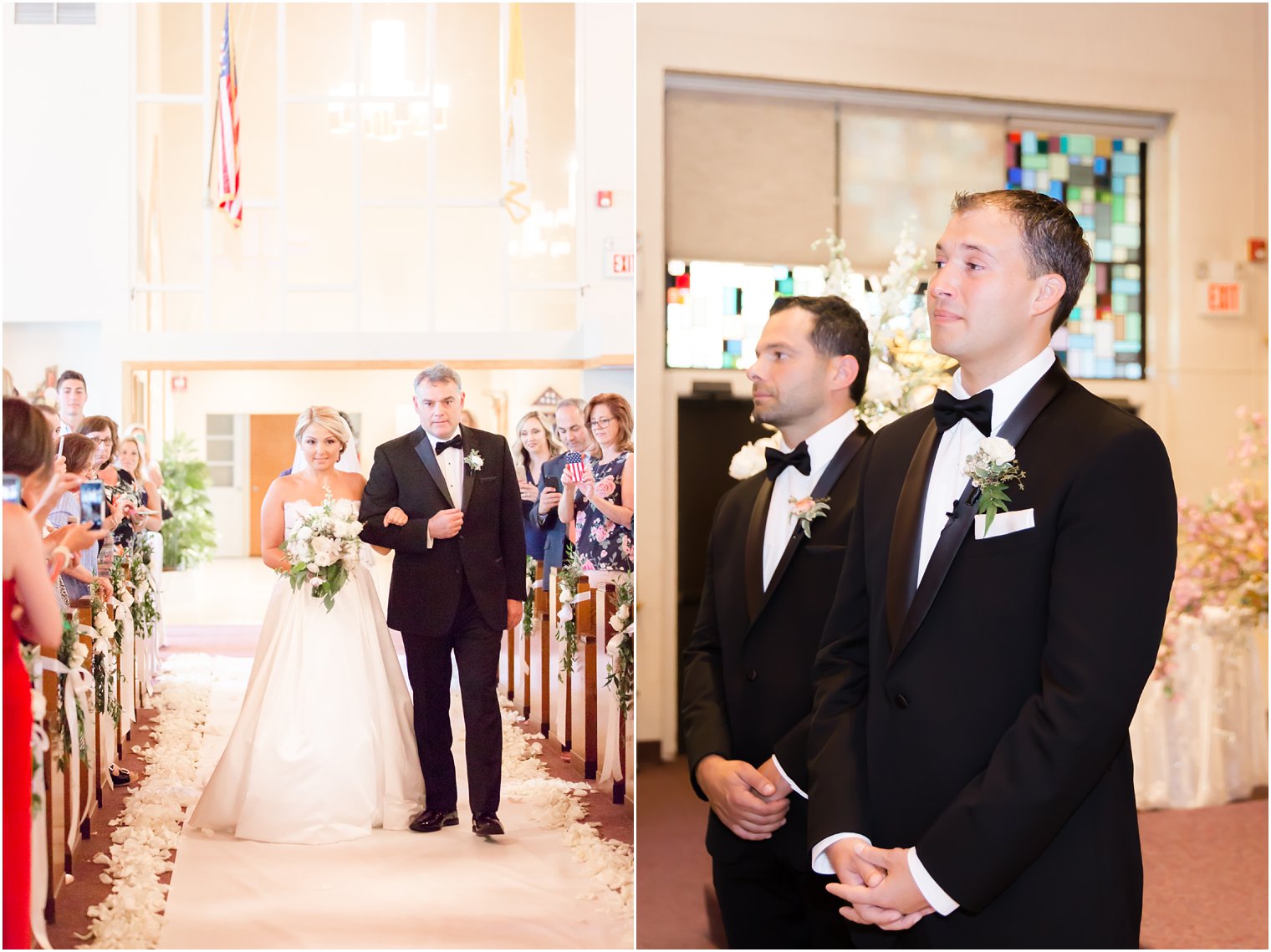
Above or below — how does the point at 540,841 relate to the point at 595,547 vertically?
below

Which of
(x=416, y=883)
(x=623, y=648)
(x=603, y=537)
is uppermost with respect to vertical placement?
(x=603, y=537)

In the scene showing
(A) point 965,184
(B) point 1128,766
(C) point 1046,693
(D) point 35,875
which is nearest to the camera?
(C) point 1046,693

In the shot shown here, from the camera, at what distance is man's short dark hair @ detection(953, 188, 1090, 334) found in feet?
5.75

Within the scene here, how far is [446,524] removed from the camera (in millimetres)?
2217

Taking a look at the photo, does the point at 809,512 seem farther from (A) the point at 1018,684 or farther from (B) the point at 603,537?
(A) the point at 1018,684

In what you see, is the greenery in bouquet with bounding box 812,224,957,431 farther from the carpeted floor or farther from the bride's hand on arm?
the carpeted floor

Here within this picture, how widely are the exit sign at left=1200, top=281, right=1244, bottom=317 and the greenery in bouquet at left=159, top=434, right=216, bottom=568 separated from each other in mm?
4837

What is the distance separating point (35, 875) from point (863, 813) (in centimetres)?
153

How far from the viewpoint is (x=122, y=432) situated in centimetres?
210

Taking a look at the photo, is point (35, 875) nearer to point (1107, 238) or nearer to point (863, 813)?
point (863, 813)

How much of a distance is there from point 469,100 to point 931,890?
178 cm

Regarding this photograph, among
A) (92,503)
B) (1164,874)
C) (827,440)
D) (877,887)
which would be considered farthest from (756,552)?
(1164,874)

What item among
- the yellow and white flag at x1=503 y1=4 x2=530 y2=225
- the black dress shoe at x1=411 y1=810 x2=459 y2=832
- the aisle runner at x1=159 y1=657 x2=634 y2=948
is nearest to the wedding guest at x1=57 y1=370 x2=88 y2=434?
the aisle runner at x1=159 y1=657 x2=634 y2=948

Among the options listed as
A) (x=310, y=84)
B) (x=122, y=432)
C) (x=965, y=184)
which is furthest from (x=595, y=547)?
(x=965, y=184)
